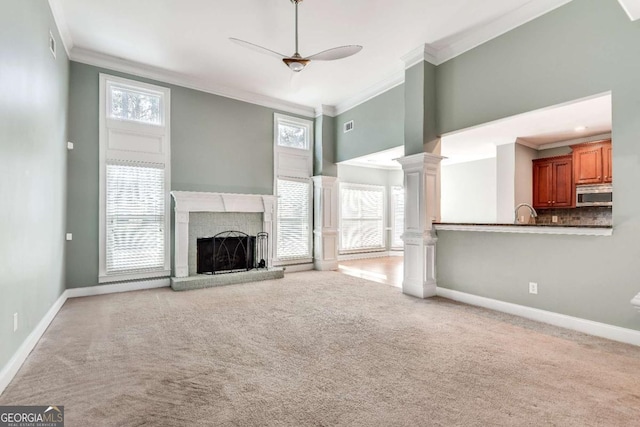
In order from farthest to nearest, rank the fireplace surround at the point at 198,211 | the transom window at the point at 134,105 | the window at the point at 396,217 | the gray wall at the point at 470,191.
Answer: the window at the point at 396,217 → the gray wall at the point at 470,191 → the fireplace surround at the point at 198,211 → the transom window at the point at 134,105

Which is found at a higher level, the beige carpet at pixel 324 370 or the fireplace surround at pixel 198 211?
the fireplace surround at pixel 198 211

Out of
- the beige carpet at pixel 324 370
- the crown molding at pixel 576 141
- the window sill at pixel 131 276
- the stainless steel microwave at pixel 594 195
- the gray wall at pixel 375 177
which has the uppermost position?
the crown molding at pixel 576 141

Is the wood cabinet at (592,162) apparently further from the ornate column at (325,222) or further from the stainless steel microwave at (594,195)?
the ornate column at (325,222)

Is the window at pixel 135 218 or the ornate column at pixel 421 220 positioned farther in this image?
the window at pixel 135 218

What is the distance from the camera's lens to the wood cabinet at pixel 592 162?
5.65 meters

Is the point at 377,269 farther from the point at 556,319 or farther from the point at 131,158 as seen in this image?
the point at 131,158

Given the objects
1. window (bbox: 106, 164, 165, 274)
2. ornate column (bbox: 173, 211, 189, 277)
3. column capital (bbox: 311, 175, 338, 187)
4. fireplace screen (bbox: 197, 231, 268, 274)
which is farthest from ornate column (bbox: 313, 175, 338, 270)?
window (bbox: 106, 164, 165, 274)

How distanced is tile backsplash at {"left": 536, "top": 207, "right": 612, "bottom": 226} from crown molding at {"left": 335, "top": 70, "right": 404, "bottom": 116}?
428cm

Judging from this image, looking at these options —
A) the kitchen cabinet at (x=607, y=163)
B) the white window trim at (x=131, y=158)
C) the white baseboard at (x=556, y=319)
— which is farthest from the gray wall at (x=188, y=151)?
the kitchen cabinet at (x=607, y=163)

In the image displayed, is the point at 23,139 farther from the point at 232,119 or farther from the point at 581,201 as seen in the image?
the point at 581,201

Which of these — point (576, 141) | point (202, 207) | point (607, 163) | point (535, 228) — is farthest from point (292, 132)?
point (607, 163)

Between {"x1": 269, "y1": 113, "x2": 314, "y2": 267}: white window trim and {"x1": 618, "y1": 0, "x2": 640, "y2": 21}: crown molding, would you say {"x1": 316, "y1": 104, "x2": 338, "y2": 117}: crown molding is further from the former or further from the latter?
{"x1": 618, "y1": 0, "x2": 640, "y2": 21}: crown molding

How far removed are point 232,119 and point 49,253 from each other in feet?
12.3

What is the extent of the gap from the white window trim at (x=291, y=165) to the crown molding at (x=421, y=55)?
2.88 m
